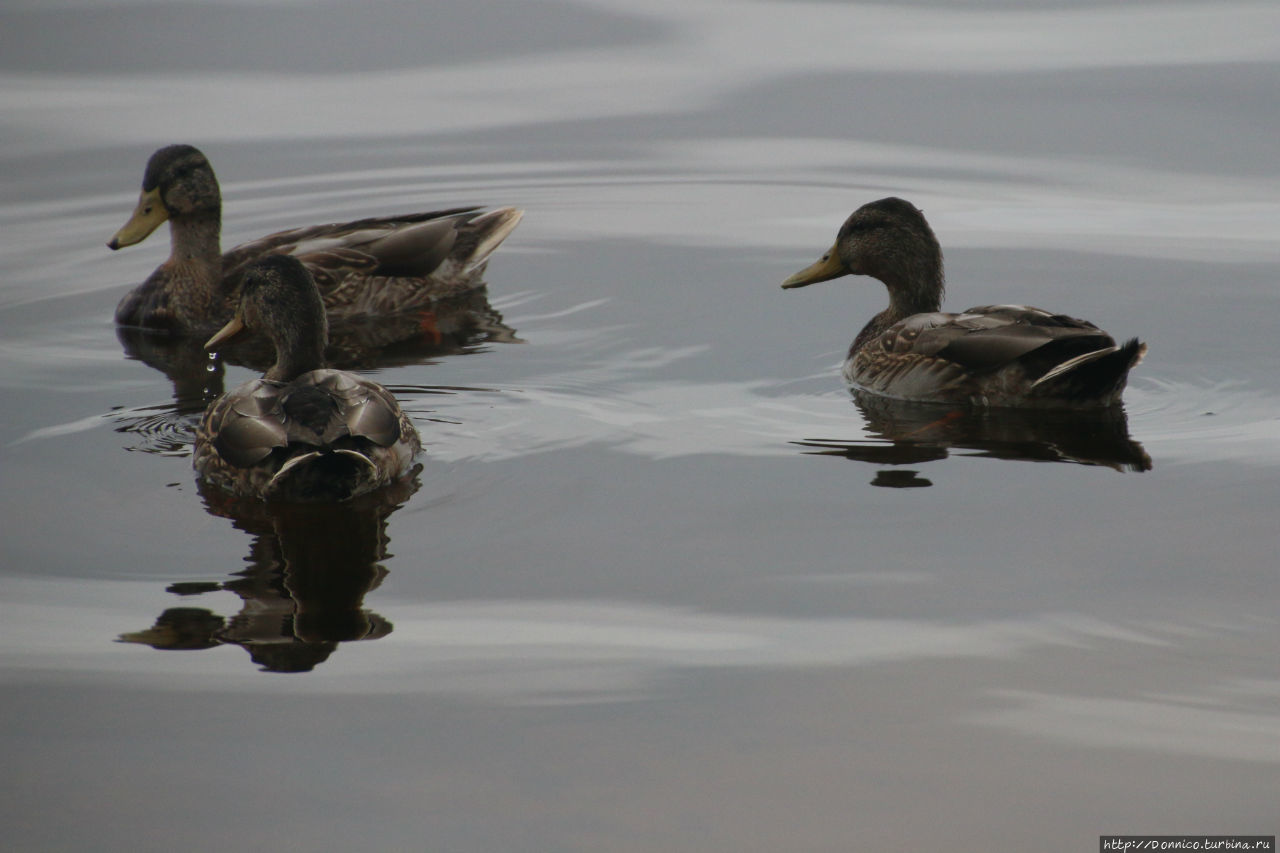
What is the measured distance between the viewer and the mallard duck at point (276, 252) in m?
11.6

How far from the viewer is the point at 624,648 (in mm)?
6160

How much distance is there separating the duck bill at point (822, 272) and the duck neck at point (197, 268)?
3.77 m

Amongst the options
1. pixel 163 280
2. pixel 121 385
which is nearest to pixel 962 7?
pixel 163 280

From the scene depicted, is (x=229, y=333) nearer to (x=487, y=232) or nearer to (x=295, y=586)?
(x=295, y=586)

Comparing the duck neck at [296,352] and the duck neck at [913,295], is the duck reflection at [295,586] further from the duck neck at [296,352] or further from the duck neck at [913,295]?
the duck neck at [913,295]

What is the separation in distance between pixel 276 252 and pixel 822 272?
148 inches

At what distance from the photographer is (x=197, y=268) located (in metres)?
11.9

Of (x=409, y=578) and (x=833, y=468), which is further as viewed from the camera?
(x=833, y=468)

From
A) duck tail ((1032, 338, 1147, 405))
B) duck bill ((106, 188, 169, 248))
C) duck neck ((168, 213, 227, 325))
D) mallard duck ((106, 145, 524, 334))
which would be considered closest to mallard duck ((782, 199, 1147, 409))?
duck tail ((1032, 338, 1147, 405))

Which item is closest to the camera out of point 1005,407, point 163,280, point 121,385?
point 1005,407

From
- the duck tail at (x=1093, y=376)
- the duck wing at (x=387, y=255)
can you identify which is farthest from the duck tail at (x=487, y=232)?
the duck tail at (x=1093, y=376)

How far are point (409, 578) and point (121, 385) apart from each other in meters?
3.82

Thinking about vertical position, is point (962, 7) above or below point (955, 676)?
above

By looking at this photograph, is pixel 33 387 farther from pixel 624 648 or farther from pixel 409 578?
pixel 624 648
